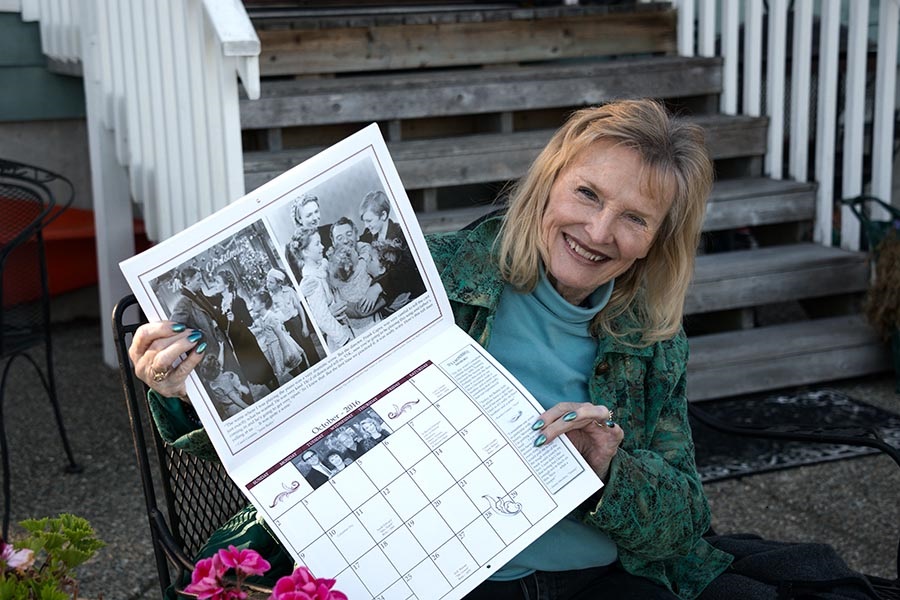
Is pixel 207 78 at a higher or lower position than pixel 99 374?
higher

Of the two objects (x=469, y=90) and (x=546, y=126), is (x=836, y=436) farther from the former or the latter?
(x=546, y=126)

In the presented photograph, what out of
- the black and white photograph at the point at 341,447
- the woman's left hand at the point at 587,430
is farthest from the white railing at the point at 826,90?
the black and white photograph at the point at 341,447

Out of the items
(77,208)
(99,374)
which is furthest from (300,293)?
(77,208)

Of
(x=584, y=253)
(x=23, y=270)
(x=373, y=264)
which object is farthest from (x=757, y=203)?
(x=373, y=264)

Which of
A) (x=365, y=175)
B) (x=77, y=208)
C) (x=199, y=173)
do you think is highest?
(x=365, y=175)

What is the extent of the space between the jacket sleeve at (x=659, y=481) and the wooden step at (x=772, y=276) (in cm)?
241

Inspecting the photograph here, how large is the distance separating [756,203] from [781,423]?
1.07 m

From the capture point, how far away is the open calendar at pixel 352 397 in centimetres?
153

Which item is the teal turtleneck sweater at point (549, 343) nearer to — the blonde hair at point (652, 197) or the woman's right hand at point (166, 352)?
the blonde hair at point (652, 197)

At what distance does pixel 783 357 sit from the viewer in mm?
4477

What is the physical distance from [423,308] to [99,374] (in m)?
3.55

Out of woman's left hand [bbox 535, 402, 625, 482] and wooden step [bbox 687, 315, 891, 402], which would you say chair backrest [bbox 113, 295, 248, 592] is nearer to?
woman's left hand [bbox 535, 402, 625, 482]

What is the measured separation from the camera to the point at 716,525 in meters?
3.46

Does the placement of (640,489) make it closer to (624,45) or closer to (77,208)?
(624,45)
